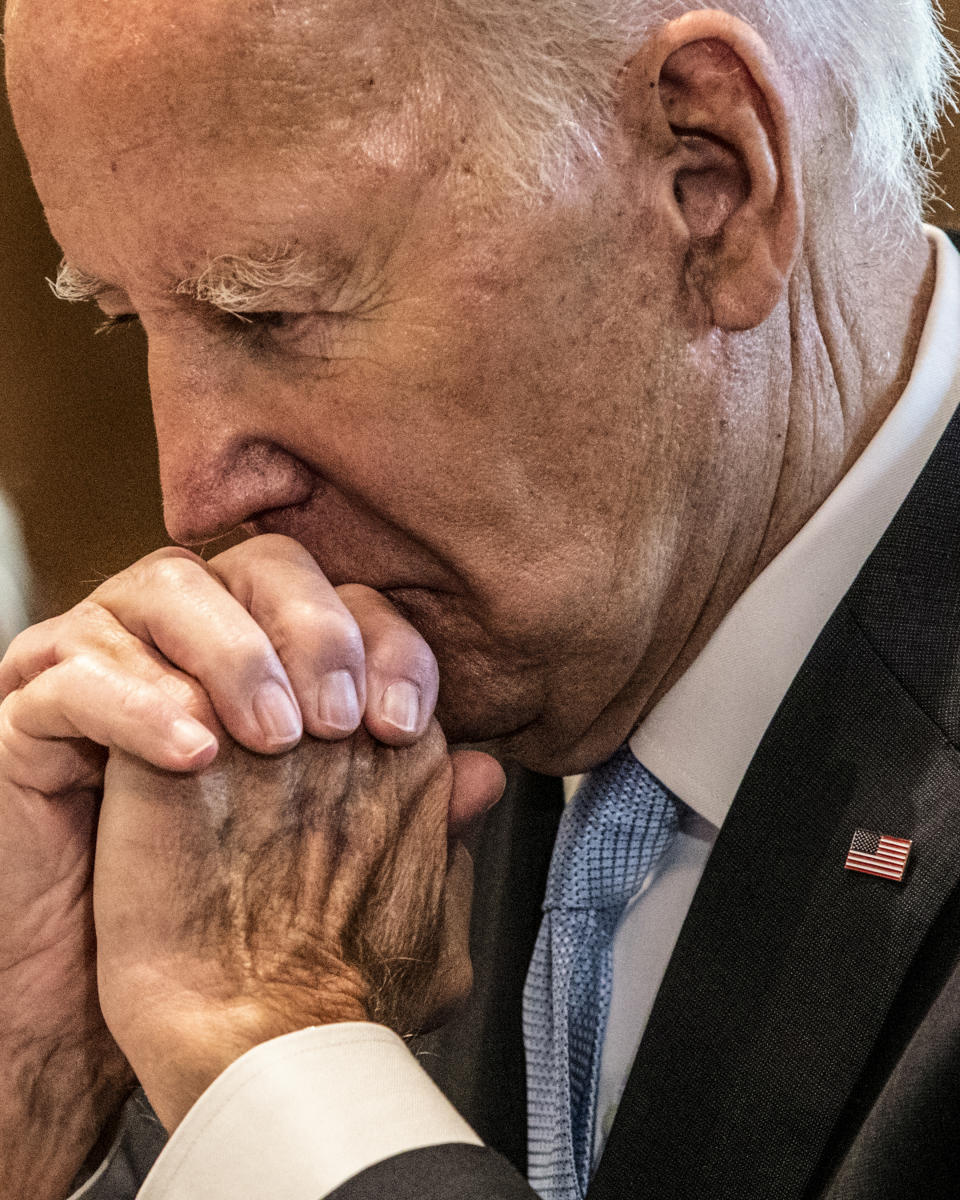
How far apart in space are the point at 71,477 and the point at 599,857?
1.23 m

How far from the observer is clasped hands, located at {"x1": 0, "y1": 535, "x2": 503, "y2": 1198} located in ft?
3.36

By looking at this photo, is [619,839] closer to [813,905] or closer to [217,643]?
[813,905]

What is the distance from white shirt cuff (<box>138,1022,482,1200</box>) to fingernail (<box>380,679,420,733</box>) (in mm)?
286

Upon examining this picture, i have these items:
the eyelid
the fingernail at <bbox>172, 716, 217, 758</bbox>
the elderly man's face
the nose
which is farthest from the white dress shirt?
the eyelid

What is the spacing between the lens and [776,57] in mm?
1163

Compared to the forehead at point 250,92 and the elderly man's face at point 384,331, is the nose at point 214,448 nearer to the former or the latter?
the elderly man's face at point 384,331

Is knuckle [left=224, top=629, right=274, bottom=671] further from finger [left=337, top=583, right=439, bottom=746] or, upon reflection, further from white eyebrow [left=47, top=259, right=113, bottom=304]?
white eyebrow [left=47, top=259, right=113, bottom=304]

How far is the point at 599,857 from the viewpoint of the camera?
144 cm

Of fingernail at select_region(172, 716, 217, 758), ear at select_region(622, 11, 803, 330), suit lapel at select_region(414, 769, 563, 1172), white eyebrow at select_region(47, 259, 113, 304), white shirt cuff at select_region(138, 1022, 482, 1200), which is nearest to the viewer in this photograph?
white shirt cuff at select_region(138, 1022, 482, 1200)

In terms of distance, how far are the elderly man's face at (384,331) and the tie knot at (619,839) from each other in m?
0.18

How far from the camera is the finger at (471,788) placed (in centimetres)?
126

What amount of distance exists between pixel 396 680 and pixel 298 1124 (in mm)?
390

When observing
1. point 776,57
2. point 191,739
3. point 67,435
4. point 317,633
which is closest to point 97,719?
point 191,739

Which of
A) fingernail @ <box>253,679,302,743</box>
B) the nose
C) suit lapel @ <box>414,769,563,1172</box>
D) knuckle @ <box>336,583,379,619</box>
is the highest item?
the nose
